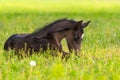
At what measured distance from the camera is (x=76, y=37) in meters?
11.3

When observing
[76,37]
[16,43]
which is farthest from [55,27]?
[16,43]

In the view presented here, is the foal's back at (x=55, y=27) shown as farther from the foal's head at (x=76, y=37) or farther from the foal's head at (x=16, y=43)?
the foal's head at (x=16, y=43)

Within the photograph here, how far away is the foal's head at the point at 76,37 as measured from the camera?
11.3 metres

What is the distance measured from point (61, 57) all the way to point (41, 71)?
1.57 meters

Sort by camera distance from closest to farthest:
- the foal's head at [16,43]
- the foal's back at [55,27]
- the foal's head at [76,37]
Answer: the foal's head at [76,37] < the foal's back at [55,27] < the foal's head at [16,43]

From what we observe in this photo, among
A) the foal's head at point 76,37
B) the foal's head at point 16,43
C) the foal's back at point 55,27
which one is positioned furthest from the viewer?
the foal's head at point 16,43

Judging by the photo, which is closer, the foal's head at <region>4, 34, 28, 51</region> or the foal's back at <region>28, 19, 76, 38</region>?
the foal's back at <region>28, 19, 76, 38</region>

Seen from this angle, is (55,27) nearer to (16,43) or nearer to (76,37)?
(76,37)

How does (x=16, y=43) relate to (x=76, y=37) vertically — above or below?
below

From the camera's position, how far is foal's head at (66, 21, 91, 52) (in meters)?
11.3

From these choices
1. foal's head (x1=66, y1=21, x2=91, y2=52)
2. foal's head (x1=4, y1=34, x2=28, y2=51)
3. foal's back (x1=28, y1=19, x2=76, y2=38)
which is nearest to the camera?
foal's head (x1=66, y1=21, x2=91, y2=52)

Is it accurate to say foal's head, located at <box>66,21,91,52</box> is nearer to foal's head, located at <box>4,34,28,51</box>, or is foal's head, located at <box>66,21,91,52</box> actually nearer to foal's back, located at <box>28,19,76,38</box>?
foal's back, located at <box>28,19,76,38</box>

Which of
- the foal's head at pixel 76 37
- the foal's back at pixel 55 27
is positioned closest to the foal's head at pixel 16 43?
the foal's back at pixel 55 27

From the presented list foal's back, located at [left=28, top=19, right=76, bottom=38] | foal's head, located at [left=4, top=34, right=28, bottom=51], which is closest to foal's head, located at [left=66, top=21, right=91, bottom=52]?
foal's back, located at [left=28, top=19, right=76, bottom=38]
